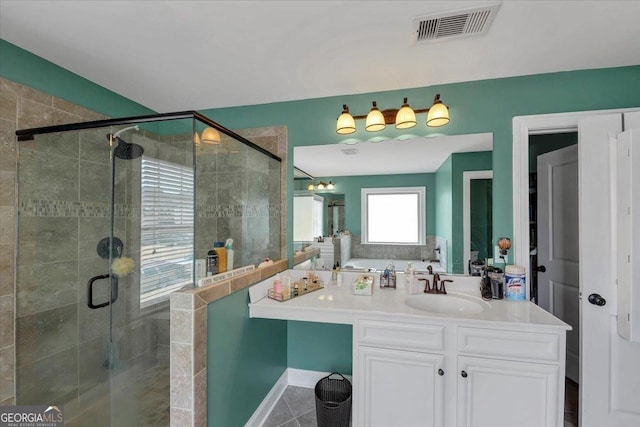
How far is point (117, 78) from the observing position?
2.02 meters

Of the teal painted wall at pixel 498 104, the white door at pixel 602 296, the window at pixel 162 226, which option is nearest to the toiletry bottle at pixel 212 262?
the window at pixel 162 226

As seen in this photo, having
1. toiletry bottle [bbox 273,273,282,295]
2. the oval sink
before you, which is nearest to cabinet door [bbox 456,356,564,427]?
the oval sink

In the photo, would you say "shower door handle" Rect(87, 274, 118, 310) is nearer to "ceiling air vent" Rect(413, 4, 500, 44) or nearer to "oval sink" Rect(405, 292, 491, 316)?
"oval sink" Rect(405, 292, 491, 316)

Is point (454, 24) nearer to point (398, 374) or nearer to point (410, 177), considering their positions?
point (410, 177)

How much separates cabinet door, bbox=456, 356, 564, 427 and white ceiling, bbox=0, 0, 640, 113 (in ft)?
5.65

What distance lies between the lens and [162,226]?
78.0 inches

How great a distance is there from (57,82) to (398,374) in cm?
275

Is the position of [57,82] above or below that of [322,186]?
above

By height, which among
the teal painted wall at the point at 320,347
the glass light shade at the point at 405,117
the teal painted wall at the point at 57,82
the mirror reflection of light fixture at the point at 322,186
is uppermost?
the teal painted wall at the point at 57,82

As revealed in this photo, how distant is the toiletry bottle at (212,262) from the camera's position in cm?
168

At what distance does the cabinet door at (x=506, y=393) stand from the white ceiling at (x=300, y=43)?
1439 millimetres

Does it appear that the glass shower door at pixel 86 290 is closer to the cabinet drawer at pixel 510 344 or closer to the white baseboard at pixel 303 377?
the white baseboard at pixel 303 377

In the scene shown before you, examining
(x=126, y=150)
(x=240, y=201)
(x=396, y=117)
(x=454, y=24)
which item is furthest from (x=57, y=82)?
(x=454, y=24)

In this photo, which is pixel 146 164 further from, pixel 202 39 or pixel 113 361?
pixel 113 361
